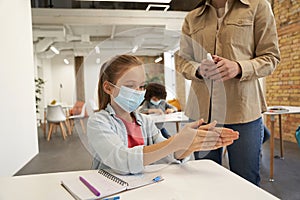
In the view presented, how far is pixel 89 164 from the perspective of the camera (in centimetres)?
303

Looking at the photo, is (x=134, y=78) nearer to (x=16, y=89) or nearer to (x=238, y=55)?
(x=238, y=55)

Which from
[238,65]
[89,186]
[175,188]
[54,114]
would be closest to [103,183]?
[89,186]

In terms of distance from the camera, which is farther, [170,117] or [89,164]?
[89,164]

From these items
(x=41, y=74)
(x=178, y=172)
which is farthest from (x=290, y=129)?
(x=41, y=74)

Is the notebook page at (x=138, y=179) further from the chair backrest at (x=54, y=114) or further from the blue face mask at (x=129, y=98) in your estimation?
the chair backrest at (x=54, y=114)

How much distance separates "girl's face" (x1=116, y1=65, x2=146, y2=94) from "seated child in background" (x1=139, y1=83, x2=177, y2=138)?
2 cm

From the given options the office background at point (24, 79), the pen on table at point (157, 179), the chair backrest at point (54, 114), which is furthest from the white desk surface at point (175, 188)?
the chair backrest at point (54, 114)

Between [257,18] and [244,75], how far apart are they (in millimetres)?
205

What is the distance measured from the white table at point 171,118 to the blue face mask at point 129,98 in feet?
0.23

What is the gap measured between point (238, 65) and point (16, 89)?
8.82 feet

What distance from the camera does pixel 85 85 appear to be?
0.65m

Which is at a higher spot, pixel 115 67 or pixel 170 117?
pixel 115 67

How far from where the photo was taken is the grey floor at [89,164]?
87.7 inches

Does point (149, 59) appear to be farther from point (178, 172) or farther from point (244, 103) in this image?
point (244, 103)
